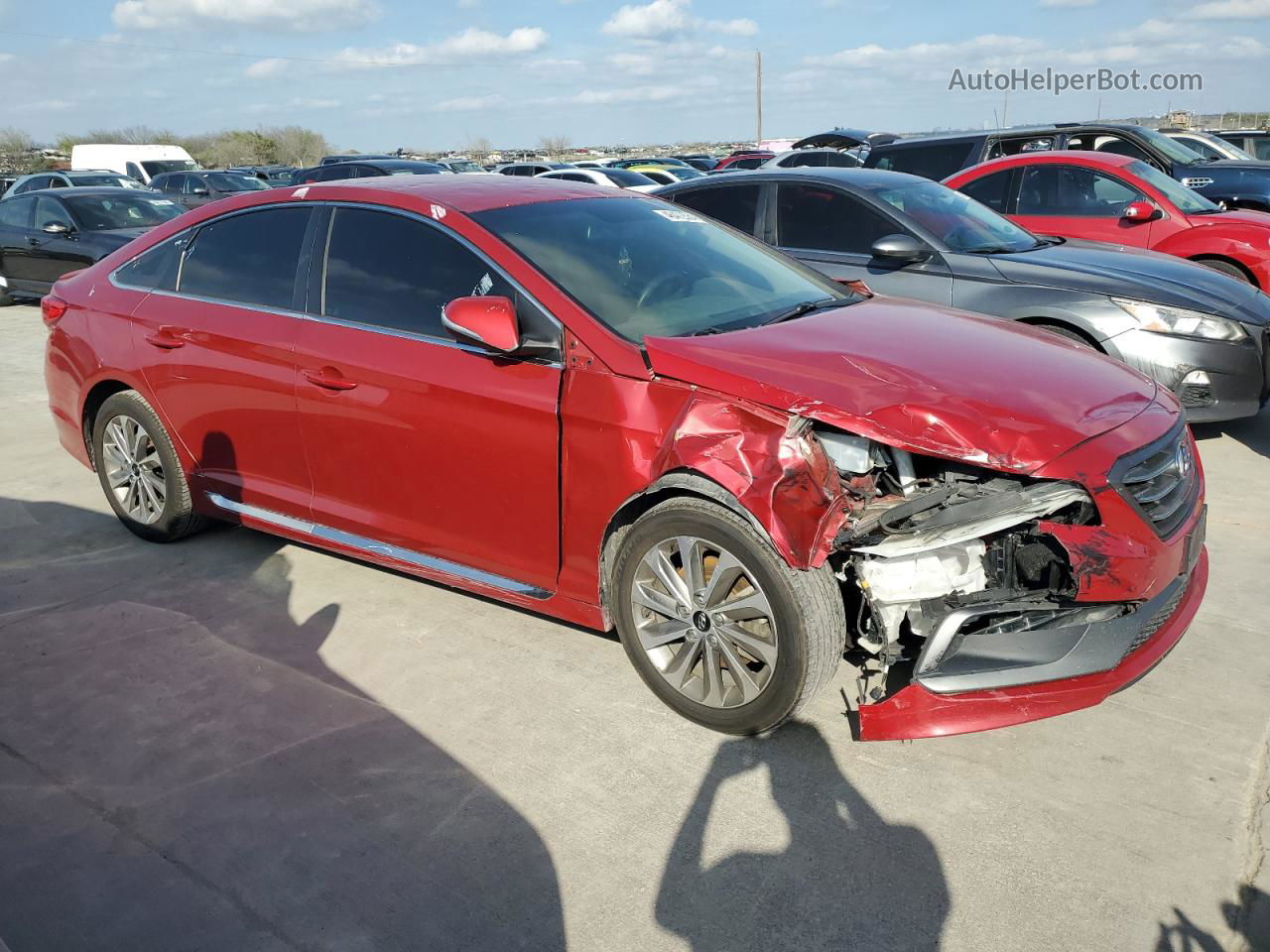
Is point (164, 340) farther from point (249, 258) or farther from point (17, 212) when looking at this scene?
point (17, 212)

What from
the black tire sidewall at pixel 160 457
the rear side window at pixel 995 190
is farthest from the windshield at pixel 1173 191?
the black tire sidewall at pixel 160 457

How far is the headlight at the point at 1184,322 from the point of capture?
5820 mm

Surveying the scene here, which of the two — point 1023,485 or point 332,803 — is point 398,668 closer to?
point 332,803

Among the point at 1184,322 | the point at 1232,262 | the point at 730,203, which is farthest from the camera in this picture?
the point at 1232,262

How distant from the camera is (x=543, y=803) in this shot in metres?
3.09

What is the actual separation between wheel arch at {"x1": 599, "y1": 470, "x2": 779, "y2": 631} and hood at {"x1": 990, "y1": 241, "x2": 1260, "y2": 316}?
3679mm

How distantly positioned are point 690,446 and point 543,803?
115 centimetres

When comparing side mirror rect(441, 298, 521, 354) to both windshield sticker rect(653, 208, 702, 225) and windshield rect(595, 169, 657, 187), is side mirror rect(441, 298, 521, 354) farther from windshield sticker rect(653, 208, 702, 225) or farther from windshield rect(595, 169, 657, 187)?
windshield rect(595, 169, 657, 187)

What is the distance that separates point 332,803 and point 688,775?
3.50ft

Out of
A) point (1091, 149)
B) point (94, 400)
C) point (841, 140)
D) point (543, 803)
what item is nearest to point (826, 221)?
point (94, 400)

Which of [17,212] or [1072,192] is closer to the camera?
[1072,192]

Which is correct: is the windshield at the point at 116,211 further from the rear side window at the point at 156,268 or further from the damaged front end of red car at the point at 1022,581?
the damaged front end of red car at the point at 1022,581

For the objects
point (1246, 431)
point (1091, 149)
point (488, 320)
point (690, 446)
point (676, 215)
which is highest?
point (1091, 149)

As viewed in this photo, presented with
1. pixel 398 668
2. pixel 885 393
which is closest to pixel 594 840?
pixel 398 668
